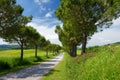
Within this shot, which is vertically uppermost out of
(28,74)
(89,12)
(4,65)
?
(89,12)

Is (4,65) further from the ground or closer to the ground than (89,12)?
closer to the ground

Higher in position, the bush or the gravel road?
the bush

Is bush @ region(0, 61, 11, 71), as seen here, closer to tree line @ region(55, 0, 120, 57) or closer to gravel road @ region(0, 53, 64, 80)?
gravel road @ region(0, 53, 64, 80)

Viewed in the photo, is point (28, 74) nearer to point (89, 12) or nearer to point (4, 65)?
point (4, 65)

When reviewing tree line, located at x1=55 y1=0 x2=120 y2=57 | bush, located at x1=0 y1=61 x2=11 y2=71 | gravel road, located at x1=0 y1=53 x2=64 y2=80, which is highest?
tree line, located at x1=55 y1=0 x2=120 y2=57

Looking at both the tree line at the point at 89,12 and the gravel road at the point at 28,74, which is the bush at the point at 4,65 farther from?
the tree line at the point at 89,12

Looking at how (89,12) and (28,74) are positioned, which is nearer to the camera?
(28,74)

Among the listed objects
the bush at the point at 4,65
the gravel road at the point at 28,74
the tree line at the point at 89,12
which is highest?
the tree line at the point at 89,12

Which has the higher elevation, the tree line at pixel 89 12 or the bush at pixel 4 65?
the tree line at pixel 89 12

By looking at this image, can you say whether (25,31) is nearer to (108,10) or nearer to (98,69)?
(108,10)

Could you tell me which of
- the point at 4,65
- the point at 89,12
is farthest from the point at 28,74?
the point at 89,12

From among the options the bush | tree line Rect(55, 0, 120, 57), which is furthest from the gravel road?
tree line Rect(55, 0, 120, 57)

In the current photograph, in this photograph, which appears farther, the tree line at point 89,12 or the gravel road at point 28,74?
the tree line at point 89,12

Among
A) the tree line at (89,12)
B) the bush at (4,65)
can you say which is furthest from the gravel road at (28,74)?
the tree line at (89,12)
